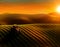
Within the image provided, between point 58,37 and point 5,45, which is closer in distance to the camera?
point 5,45

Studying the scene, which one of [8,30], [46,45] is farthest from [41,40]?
[8,30]

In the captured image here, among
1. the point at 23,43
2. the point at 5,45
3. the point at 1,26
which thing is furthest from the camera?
the point at 1,26

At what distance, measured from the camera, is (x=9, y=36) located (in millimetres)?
48812

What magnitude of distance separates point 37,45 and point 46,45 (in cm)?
145

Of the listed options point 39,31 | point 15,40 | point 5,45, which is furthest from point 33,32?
point 5,45

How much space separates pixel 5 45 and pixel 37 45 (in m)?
5.22

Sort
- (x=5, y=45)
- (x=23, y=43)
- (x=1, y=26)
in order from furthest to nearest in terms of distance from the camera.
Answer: (x=1, y=26) < (x=23, y=43) < (x=5, y=45)

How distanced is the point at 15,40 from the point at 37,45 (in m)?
4.39

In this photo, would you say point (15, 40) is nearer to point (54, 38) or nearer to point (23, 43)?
point (23, 43)

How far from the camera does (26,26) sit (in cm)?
5491

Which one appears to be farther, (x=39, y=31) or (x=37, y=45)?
(x=39, y=31)

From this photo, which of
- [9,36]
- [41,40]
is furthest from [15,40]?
[41,40]

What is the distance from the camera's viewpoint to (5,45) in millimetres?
44406

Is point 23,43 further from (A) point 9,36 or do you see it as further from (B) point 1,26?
(B) point 1,26
